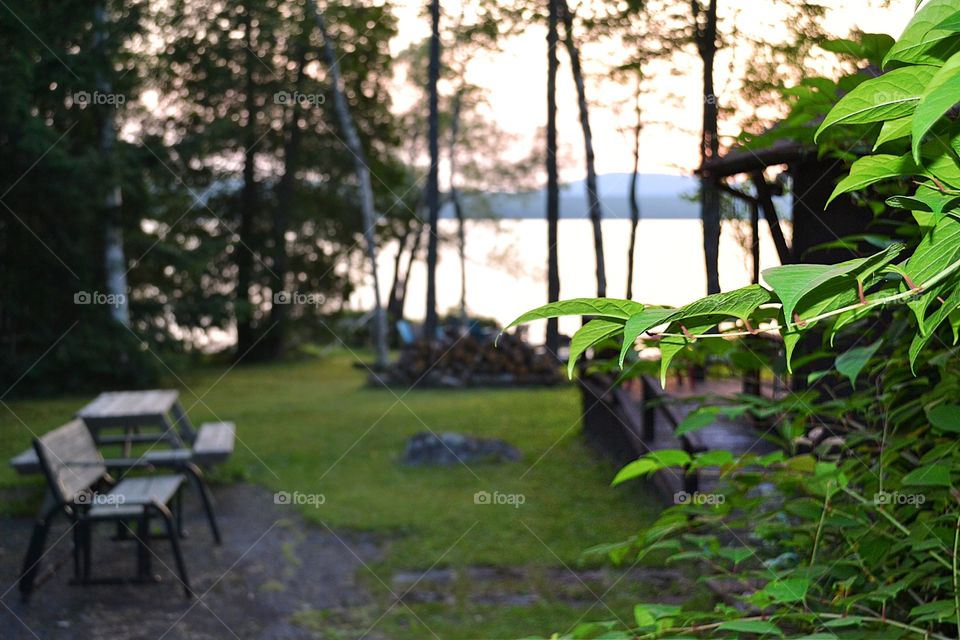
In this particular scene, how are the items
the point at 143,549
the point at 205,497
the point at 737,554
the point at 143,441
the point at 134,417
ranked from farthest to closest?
the point at 143,441 → the point at 134,417 → the point at 205,497 → the point at 143,549 → the point at 737,554

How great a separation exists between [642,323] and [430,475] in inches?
280

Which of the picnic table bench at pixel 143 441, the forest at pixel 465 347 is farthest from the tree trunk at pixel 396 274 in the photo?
the picnic table bench at pixel 143 441

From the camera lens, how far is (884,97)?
559 millimetres

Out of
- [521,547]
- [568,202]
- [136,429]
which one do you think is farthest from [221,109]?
[521,547]

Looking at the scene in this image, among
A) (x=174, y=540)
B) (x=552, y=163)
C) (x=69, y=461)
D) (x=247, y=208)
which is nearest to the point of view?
(x=174, y=540)

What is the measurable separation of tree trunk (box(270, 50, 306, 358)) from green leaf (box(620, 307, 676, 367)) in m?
17.2

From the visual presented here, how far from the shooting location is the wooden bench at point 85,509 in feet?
15.3

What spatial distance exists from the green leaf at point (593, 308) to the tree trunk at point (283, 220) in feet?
56.2

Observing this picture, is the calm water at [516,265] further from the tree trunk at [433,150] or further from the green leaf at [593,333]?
the green leaf at [593,333]

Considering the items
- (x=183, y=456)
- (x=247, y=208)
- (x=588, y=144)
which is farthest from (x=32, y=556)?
(x=247, y=208)

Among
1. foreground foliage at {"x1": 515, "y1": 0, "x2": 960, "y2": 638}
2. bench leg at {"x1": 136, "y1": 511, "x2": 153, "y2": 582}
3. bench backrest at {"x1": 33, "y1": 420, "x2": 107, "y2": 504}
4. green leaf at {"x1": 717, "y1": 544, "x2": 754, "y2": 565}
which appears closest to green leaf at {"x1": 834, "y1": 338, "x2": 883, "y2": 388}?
foreground foliage at {"x1": 515, "y1": 0, "x2": 960, "y2": 638}

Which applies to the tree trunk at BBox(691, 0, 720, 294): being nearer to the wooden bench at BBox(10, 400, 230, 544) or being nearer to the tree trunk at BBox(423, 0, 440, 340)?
the wooden bench at BBox(10, 400, 230, 544)

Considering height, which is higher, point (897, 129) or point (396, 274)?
point (396, 274)

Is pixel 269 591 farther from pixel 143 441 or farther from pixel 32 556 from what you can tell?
pixel 143 441
